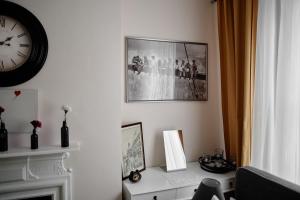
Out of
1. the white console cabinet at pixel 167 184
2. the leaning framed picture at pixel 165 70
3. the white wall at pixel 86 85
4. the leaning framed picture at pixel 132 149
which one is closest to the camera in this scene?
the white wall at pixel 86 85

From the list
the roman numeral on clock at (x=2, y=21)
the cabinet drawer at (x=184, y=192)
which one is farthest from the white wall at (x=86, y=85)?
the cabinet drawer at (x=184, y=192)

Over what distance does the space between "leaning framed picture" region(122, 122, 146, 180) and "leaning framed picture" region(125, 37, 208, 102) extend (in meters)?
0.32

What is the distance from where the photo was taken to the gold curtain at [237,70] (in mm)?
2010

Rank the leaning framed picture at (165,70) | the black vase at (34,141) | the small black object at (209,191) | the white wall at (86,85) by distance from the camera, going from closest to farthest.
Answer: the small black object at (209,191) → the black vase at (34,141) → the white wall at (86,85) → the leaning framed picture at (165,70)

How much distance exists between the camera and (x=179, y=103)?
2461mm

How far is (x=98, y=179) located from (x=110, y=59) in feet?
3.55

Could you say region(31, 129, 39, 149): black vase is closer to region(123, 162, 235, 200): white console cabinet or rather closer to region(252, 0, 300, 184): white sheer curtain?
region(123, 162, 235, 200): white console cabinet

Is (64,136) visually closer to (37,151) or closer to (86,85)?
(37,151)

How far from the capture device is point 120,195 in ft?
6.43

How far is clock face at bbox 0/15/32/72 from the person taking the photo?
1.59 meters

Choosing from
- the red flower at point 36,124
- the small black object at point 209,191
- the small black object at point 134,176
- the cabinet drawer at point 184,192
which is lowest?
the cabinet drawer at point 184,192

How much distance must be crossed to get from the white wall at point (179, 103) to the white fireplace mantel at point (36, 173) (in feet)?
2.54

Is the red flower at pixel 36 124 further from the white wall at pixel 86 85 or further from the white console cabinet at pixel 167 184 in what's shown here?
the white console cabinet at pixel 167 184

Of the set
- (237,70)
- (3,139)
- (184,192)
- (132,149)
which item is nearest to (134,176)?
(132,149)
